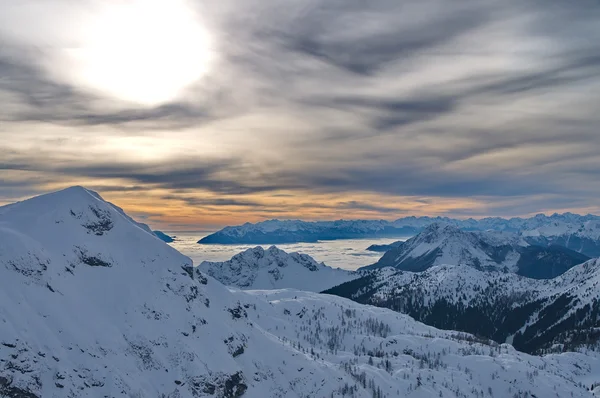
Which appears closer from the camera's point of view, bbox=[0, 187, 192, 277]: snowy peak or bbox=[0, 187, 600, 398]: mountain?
bbox=[0, 187, 600, 398]: mountain

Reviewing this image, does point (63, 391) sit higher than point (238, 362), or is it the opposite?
point (63, 391)

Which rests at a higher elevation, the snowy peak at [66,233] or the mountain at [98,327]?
the snowy peak at [66,233]

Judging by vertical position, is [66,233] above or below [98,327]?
above

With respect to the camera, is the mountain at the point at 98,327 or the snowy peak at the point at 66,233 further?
the snowy peak at the point at 66,233

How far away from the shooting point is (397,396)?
197125mm

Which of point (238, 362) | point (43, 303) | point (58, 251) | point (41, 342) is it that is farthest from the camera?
point (238, 362)

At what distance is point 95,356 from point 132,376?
14.7 metres

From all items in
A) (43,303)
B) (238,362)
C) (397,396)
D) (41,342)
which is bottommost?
(397,396)

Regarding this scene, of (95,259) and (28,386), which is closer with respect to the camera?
(28,386)

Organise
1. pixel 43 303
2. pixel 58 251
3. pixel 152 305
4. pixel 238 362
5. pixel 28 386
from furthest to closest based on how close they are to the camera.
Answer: pixel 238 362 → pixel 152 305 → pixel 58 251 → pixel 43 303 → pixel 28 386

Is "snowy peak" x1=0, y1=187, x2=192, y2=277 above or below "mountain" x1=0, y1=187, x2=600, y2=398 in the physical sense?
above

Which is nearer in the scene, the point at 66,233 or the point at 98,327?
the point at 98,327

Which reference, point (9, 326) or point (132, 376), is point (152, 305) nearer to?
point (132, 376)

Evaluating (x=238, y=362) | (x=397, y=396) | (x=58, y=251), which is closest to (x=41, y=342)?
(x=58, y=251)
